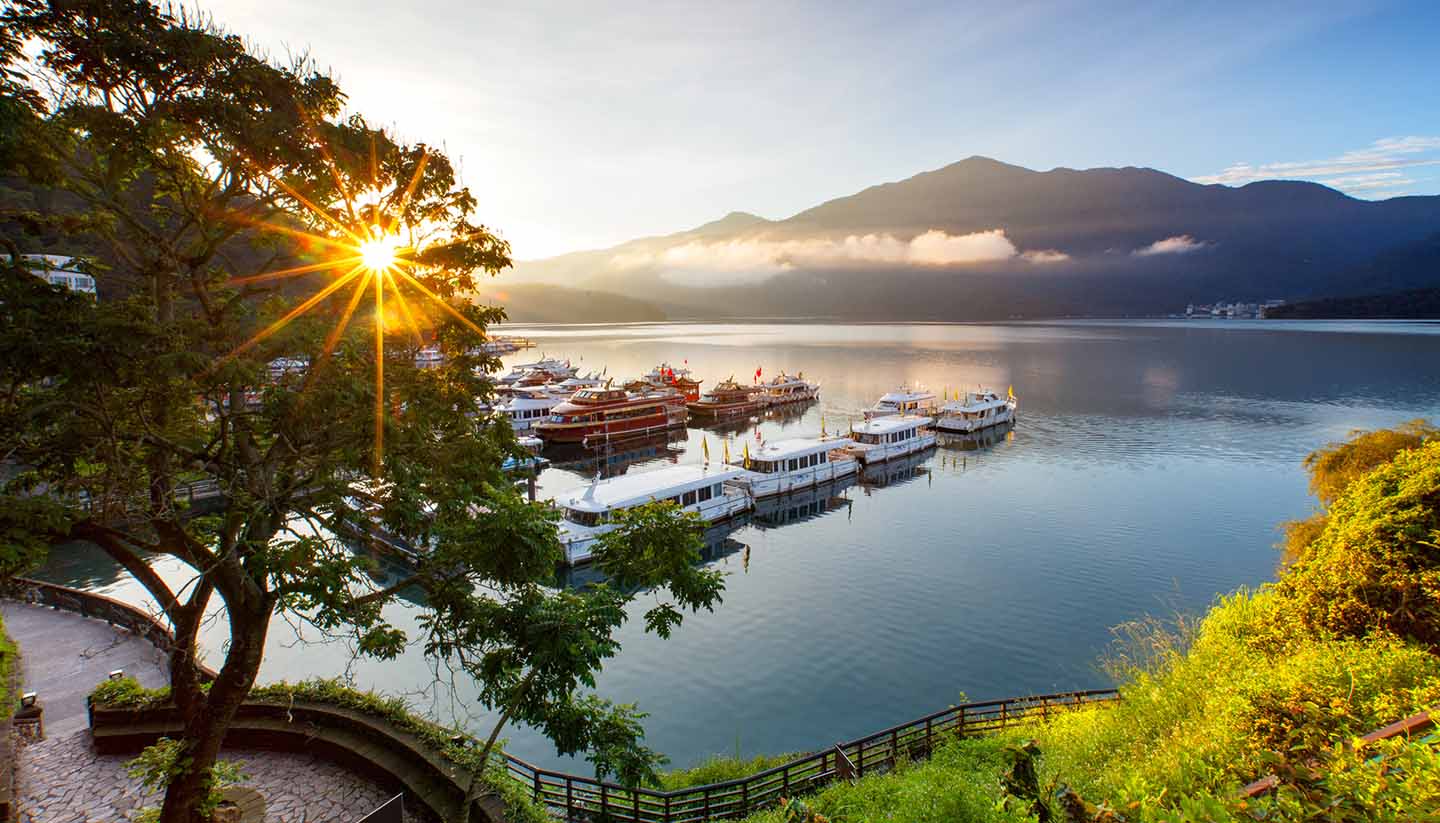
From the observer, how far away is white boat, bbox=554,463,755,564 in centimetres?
3262

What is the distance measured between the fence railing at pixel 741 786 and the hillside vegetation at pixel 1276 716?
2.77ft

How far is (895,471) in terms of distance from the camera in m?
54.4

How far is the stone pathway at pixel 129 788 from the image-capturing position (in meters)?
12.0

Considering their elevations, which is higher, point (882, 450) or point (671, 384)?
point (671, 384)

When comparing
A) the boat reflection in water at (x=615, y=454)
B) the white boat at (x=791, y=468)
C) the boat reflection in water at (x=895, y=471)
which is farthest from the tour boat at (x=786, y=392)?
the white boat at (x=791, y=468)

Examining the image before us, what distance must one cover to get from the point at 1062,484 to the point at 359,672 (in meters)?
45.4

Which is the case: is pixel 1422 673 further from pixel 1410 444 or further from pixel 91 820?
pixel 91 820

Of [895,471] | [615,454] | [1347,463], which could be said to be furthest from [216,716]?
[615,454]

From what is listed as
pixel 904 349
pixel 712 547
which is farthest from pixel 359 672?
pixel 904 349

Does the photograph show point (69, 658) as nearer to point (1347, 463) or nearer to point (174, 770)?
point (174, 770)

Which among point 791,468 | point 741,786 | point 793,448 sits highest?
point 793,448

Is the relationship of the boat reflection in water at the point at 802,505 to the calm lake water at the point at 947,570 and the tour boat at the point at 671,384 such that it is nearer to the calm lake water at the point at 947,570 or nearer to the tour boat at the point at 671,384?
the calm lake water at the point at 947,570

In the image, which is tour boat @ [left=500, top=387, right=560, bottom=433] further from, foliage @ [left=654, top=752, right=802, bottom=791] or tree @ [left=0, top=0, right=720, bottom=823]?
tree @ [left=0, top=0, right=720, bottom=823]

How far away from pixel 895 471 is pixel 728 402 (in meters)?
28.2
